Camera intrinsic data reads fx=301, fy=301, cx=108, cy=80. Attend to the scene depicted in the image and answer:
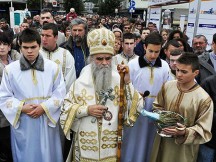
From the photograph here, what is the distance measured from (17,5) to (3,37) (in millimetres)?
37457

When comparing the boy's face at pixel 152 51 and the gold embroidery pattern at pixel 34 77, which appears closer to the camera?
the gold embroidery pattern at pixel 34 77

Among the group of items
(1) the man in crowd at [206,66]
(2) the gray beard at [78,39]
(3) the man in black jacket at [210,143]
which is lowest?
(3) the man in black jacket at [210,143]

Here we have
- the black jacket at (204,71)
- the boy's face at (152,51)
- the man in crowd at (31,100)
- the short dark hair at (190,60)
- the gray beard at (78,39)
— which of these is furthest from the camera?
the gray beard at (78,39)

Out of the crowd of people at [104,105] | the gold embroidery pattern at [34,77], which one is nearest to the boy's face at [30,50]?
the crowd of people at [104,105]

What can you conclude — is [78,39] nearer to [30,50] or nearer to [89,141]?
[30,50]

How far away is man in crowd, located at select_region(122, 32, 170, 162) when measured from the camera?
3.84 metres

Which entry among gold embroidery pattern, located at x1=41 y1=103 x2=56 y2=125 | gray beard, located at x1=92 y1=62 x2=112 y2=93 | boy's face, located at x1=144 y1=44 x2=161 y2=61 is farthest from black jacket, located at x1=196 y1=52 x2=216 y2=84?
gold embroidery pattern, located at x1=41 y1=103 x2=56 y2=125

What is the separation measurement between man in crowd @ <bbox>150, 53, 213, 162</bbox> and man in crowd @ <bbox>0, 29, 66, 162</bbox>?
1.23 metres

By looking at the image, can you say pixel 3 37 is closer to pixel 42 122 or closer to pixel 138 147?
pixel 42 122

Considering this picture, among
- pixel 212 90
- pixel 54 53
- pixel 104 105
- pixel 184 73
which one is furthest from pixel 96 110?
pixel 54 53

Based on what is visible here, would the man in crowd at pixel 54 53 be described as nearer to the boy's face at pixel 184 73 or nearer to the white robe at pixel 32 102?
the white robe at pixel 32 102

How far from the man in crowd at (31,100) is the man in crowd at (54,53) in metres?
0.76

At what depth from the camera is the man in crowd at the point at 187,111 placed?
2996mm

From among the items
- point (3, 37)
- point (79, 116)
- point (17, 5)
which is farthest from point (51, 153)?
point (17, 5)
